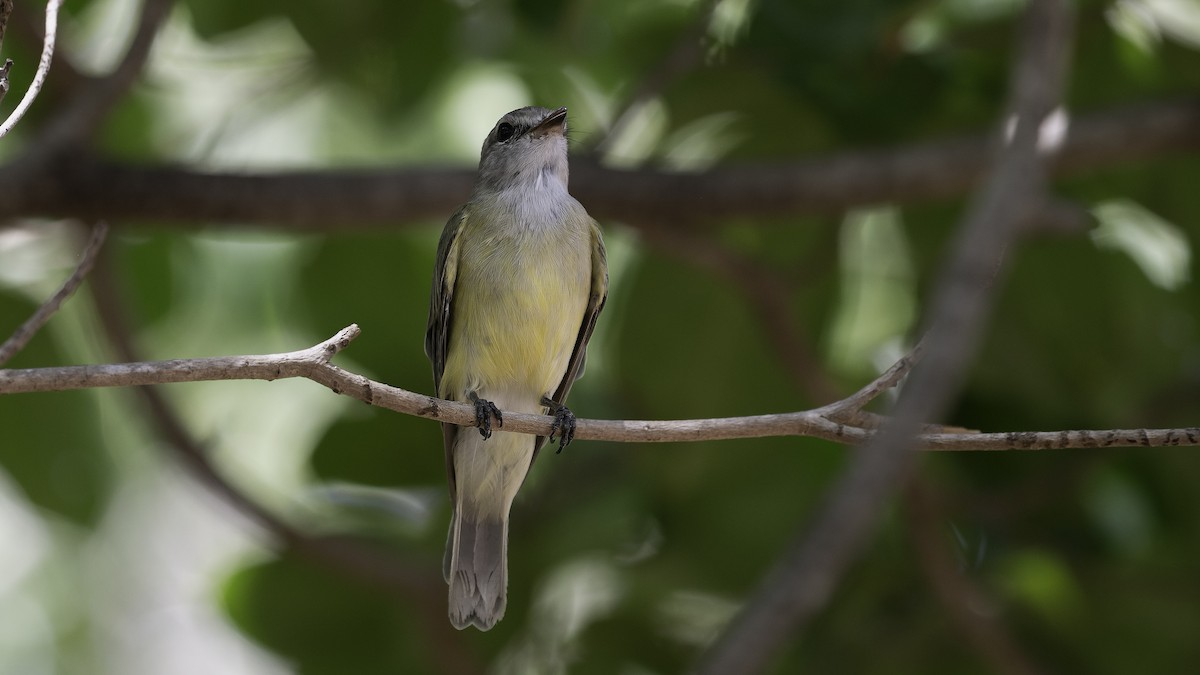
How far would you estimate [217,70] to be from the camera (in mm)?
6418

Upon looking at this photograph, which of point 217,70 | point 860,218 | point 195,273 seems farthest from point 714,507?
point 217,70

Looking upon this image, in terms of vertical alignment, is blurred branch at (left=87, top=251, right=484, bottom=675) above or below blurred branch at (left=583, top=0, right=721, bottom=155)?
below

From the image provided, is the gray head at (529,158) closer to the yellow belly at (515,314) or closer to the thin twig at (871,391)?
the yellow belly at (515,314)

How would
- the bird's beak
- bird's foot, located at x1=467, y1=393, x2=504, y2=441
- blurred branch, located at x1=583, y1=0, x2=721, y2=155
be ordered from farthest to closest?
blurred branch, located at x1=583, y1=0, x2=721, y2=155, the bird's beak, bird's foot, located at x1=467, y1=393, x2=504, y2=441

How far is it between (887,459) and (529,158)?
371 centimetres

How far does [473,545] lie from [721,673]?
129 inches

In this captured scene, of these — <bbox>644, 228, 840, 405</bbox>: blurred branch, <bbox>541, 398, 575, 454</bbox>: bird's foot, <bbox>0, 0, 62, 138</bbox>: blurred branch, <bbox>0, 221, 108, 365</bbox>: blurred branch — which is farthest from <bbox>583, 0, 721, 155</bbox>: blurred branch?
<bbox>0, 0, 62, 138</bbox>: blurred branch

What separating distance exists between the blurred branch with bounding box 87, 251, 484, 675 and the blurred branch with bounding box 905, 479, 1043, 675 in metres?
1.84

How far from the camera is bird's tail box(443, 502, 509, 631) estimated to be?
14.7 feet

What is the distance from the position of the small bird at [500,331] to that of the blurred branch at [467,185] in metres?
0.28

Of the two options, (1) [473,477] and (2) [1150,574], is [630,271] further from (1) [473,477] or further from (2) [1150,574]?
(2) [1150,574]

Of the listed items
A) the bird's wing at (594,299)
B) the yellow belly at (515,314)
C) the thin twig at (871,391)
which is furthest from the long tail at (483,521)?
the thin twig at (871,391)

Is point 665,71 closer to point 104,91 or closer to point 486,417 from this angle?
point 104,91

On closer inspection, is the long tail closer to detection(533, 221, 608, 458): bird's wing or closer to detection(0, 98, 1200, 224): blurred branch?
detection(533, 221, 608, 458): bird's wing
